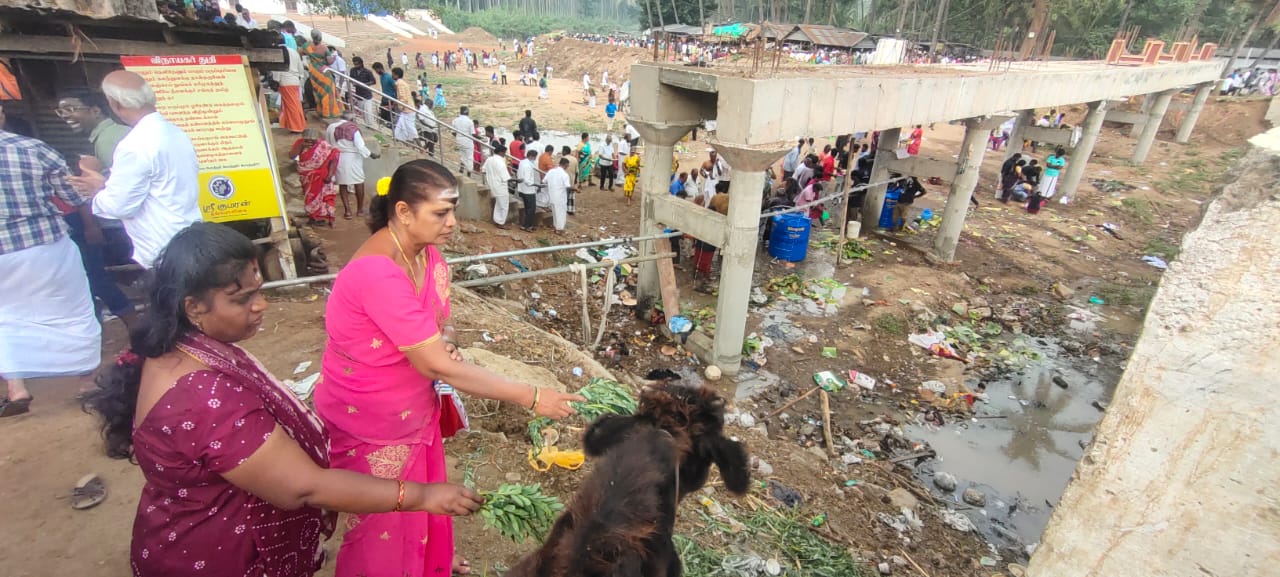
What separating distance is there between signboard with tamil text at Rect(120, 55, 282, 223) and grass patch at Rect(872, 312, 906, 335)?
7.67 metres

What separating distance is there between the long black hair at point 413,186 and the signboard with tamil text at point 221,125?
3.53 meters

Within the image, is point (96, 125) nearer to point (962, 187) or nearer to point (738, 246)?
point (738, 246)

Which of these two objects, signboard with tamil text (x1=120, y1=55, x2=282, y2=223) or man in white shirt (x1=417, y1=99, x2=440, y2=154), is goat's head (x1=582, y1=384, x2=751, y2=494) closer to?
signboard with tamil text (x1=120, y1=55, x2=282, y2=223)

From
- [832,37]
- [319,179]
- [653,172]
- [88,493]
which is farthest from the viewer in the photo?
[832,37]

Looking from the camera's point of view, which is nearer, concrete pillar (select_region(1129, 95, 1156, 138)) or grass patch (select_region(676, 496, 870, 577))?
grass patch (select_region(676, 496, 870, 577))

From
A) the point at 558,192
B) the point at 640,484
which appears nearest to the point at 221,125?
the point at 640,484

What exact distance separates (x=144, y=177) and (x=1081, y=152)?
64.3 feet

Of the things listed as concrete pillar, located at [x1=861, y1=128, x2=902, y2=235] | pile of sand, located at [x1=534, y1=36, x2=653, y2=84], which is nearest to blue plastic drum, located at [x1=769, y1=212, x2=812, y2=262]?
concrete pillar, located at [x1=861, y1=128, x2=902, y2=235]

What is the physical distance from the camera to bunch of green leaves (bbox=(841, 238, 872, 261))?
37.0 feet

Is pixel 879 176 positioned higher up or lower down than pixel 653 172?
lower down

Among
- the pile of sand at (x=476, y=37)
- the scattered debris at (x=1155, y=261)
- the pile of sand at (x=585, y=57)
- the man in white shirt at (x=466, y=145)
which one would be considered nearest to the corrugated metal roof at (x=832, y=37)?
the scattered debris at (x=1155, y=261)

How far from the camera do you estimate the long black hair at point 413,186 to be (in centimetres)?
199

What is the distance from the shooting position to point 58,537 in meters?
2.88

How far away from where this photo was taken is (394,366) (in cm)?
201
